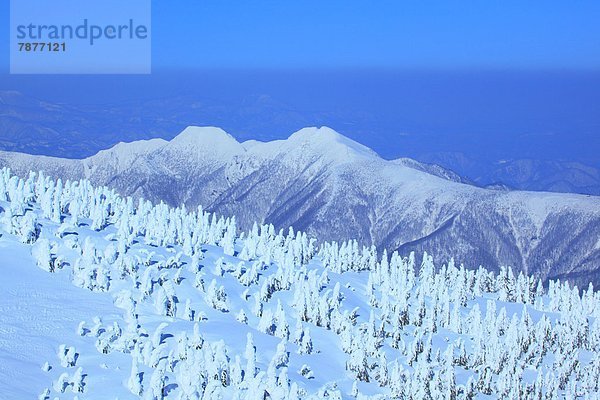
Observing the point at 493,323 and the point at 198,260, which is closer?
the point at 198,260

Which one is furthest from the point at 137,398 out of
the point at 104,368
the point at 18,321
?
the point at 18,321

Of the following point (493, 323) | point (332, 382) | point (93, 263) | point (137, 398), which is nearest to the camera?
point (137, 398)

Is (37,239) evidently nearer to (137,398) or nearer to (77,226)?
(77,226)

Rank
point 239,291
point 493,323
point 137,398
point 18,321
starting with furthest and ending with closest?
1. point 493,323
2. point 239,291
3. point 18,321
4. point 137,398

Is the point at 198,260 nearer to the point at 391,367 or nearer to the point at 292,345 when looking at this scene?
the point at 292,345

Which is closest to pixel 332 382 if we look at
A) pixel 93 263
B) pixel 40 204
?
pixel 93 263

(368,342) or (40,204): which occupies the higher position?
(40,204)
